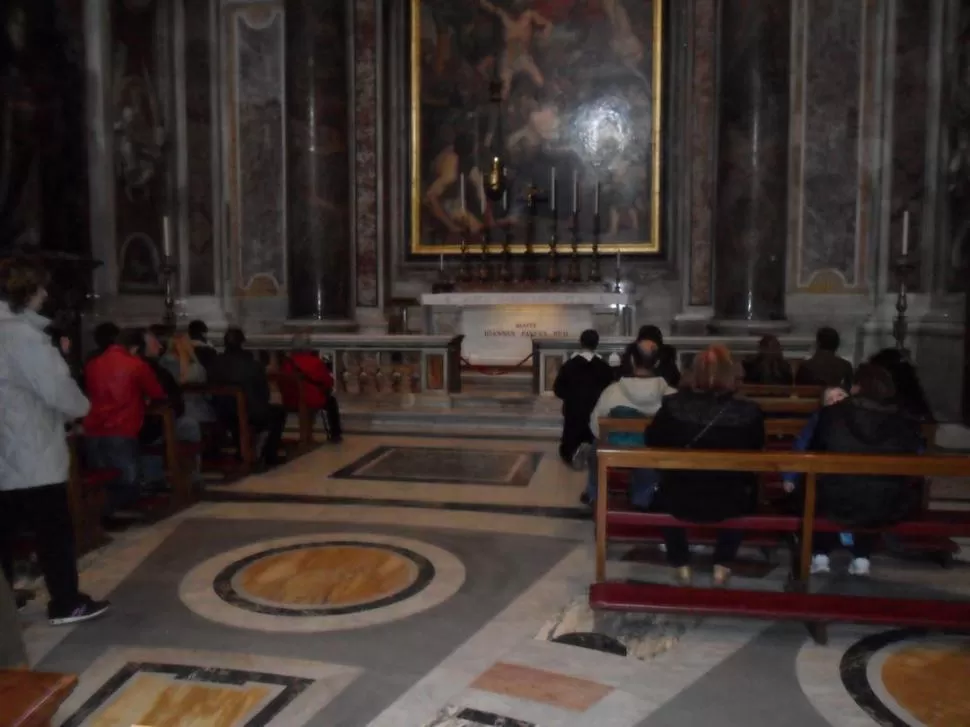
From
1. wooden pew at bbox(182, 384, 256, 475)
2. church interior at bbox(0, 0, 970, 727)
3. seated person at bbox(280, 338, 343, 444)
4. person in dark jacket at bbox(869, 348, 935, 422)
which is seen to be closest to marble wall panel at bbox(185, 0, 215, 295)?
church interior at bbox(0, 0, 970, 727)

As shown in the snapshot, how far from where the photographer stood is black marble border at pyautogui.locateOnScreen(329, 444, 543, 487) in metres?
7.33

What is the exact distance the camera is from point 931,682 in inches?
140

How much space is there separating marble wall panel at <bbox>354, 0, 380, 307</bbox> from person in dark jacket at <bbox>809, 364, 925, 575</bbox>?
10.8 metres

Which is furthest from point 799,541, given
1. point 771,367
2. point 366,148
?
point 366,148

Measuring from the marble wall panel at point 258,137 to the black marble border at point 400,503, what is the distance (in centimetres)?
781

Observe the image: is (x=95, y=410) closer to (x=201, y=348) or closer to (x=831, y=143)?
(x=201, y=348)

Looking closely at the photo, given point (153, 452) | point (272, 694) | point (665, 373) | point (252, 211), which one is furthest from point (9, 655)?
point (252, 211)

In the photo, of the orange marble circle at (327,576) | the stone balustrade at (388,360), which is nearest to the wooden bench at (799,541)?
the orange marble circle at (327,576)

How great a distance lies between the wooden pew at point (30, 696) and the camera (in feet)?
6.40

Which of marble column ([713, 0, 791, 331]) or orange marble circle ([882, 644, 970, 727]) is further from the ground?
marble column ([713, 0, 791, 331])

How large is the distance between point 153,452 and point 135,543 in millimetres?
1106

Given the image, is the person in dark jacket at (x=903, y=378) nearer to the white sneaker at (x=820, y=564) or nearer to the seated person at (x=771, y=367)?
the seated person at (x=771, y=367)

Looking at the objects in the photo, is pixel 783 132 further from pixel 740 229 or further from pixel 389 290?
pixel 389 290

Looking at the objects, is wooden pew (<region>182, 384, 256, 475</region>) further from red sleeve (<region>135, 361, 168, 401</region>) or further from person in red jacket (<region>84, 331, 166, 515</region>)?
person in red jacket (<region>84, 331, 166, 515</region>)
